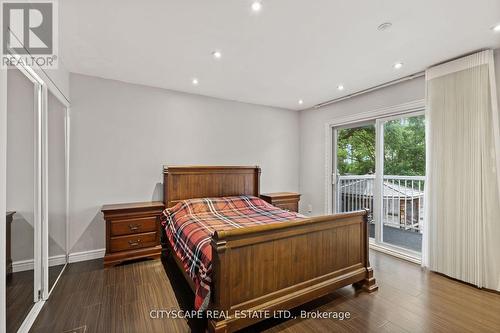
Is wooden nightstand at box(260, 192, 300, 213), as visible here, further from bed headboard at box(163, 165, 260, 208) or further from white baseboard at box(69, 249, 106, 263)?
white baseboard at box(69, 249, 106, 263)

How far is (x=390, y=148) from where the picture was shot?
3510 millimetres

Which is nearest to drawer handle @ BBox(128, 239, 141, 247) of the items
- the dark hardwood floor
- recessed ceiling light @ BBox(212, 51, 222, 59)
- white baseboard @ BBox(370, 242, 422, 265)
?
the dark hardwood floor

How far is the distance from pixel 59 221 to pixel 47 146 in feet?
3.25

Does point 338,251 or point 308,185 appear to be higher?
point 308,185

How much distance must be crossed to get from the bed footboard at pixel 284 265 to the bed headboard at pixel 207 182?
1.92 m

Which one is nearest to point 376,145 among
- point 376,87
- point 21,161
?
point 376,87

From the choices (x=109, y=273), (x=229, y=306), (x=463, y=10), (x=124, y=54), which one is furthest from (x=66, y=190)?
(x=463, y=10)

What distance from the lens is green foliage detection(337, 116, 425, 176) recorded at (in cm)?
320

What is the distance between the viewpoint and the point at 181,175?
3414 millimetres

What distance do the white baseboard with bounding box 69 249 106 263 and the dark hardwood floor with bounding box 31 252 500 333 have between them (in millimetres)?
242

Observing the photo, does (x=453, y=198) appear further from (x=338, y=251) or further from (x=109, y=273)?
(x=109, y=273)

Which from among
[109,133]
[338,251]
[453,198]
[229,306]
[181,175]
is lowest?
[229,306]

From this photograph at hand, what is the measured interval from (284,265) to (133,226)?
2100 mm

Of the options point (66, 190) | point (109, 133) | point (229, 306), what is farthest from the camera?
point (109, 133)
